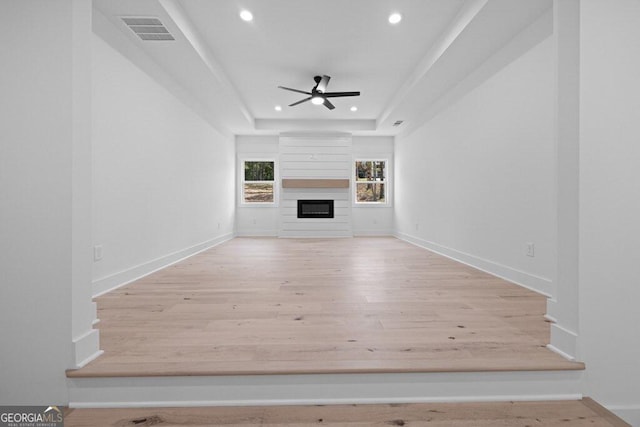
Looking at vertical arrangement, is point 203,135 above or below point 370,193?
above

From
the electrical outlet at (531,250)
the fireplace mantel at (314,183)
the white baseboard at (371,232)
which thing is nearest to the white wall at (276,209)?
the white baseboard at (371,232)

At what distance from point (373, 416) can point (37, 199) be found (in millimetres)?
1856

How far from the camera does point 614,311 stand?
139cm

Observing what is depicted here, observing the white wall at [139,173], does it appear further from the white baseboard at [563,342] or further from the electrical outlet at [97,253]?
the white baseboard at [563,342]

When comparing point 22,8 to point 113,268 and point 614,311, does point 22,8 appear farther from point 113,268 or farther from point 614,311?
point 614,311

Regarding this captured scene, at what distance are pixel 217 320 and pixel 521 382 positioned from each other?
1.78 m

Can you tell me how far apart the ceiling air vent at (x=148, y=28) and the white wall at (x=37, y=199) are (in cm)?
160

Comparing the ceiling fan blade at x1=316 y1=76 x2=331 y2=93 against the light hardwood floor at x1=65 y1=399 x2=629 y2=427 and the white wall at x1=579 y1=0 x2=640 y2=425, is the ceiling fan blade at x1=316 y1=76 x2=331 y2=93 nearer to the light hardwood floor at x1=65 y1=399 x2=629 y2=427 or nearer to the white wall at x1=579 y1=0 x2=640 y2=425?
the white wall at x1=579 y1=0 x2=640 y2=425

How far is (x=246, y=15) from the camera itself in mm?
2910

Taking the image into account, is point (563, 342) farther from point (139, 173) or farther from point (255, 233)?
point (255, 233)

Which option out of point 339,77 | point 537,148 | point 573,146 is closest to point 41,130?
point 573,146

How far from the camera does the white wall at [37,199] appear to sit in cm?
132

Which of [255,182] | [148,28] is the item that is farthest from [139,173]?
[255,182]

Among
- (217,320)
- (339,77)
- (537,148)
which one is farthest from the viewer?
(339,77)
